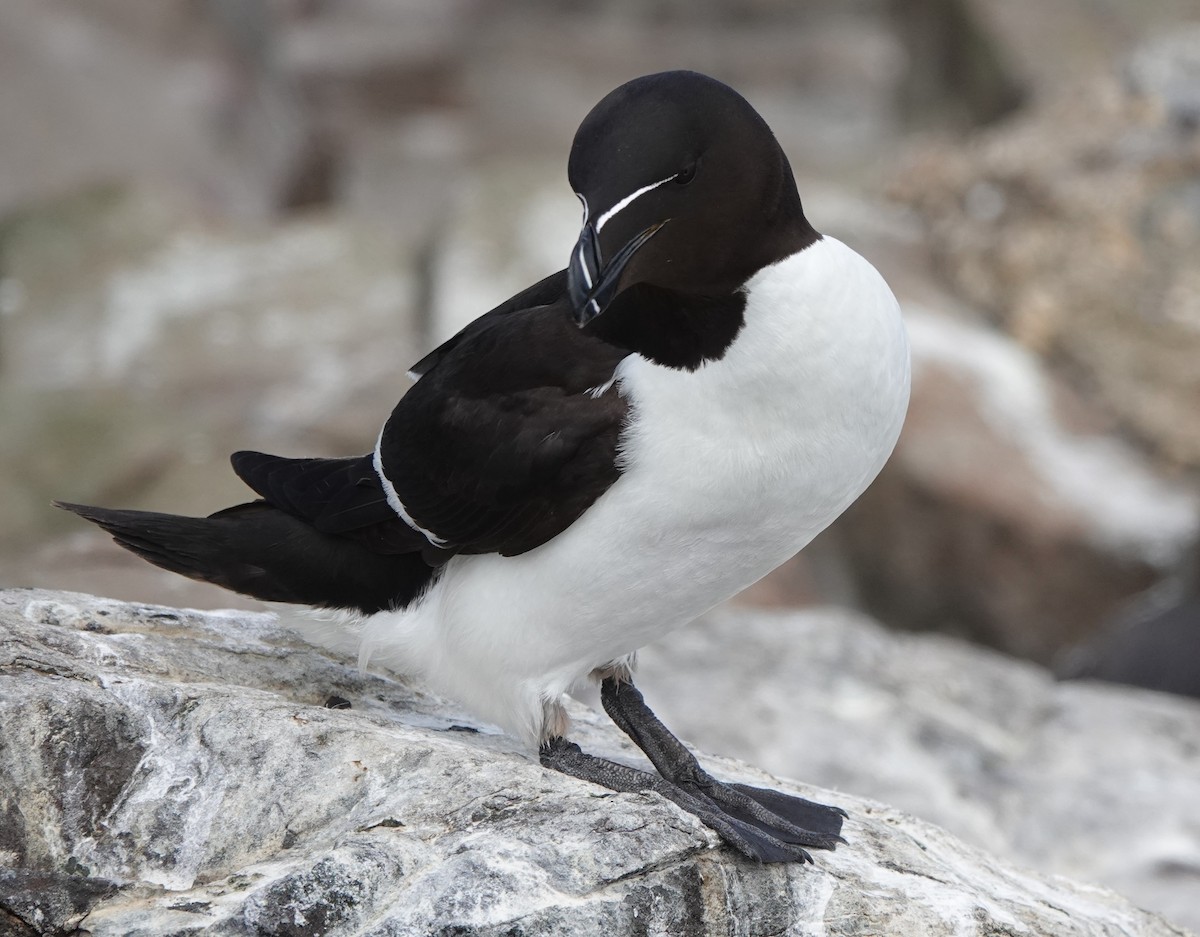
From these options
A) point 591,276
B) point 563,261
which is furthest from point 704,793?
point 563,261

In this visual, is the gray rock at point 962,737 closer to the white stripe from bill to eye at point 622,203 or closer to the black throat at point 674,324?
the black throat at point 674,324

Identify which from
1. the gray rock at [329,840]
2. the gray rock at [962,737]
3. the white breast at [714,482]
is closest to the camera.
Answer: the gray rock at [329,840]

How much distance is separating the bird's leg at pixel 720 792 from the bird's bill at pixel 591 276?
112 centimetres

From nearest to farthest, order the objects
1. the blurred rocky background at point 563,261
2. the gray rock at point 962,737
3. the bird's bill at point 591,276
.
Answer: the bird's bill at point 591,276
the gray rock at point 962,737
the blurred rocky background at point 563,261

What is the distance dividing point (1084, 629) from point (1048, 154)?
280 cm

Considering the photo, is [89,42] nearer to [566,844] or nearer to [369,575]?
[369,575]

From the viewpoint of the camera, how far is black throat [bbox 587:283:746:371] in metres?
2.79

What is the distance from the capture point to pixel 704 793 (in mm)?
3246

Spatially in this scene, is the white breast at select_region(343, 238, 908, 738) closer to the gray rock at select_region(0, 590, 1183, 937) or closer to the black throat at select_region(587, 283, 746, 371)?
the black throat at select_region(587, 283, 746, 371)

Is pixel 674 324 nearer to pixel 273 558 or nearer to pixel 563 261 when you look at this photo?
pixel 273 558

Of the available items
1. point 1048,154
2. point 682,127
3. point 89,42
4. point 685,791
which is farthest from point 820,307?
point 89,42

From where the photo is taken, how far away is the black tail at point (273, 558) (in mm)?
3342

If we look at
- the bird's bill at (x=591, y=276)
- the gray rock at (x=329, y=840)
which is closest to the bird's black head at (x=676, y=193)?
the bird's bill at (x=591, y=276)

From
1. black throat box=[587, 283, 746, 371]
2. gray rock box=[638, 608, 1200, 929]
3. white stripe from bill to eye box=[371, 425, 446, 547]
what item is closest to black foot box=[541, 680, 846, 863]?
white stripe from bill to eye box=[371, 425, 446, 547]
